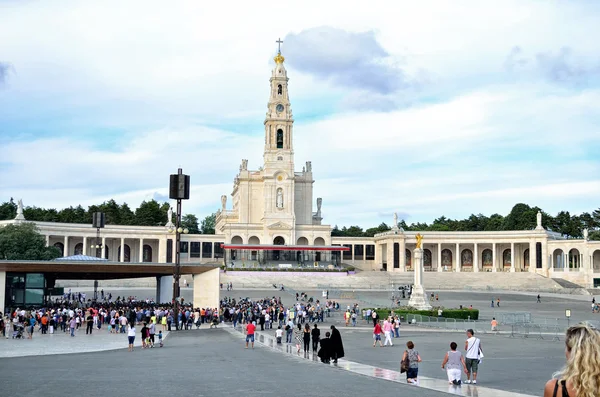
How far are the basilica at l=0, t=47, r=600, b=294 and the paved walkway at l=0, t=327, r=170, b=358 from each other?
67.4 m

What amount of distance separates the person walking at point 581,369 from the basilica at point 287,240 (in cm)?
9933

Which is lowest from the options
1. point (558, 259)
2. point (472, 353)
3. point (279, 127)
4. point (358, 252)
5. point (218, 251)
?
point (472, 353)

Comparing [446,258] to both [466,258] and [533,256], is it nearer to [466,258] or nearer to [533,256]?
[466,258]

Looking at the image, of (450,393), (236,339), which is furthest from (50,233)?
(450,393)

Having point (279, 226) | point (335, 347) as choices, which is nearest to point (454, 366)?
point (335, 347)

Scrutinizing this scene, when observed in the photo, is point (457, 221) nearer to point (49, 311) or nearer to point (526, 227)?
point (526, 227)

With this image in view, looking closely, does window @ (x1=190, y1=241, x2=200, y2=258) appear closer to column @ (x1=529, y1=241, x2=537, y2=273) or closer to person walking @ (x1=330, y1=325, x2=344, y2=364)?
column @ (x1=529, y1=241, x2=537, y2=273)

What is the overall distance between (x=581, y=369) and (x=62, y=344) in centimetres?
3011

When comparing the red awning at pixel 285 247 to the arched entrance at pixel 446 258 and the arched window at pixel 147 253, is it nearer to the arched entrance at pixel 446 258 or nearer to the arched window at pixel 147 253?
the arched window at pixel 147 253

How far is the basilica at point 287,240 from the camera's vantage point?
10781 centimetres

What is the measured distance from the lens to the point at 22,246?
274 feet

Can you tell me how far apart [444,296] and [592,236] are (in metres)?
59.3

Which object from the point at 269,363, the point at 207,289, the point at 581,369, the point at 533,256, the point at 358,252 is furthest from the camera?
the point at 358,252

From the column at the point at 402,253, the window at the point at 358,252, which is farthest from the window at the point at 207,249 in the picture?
the column at the point at 402,253
